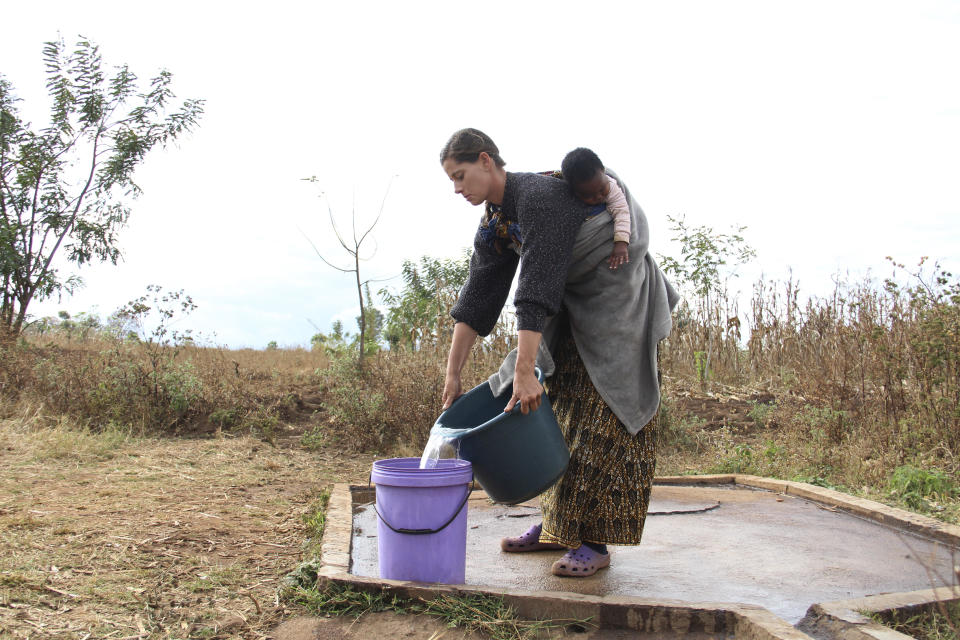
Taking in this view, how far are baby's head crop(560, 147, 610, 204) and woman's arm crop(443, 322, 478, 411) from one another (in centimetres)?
81

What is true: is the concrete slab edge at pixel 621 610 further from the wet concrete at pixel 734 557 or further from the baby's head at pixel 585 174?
the baby's head at pixel 585 174

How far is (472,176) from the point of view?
2.70m

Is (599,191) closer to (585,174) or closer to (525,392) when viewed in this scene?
(585,174)

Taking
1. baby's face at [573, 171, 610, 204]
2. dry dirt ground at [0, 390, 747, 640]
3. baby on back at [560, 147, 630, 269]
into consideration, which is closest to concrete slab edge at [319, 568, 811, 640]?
dry dirt ground at [0, 390, 747, 640]

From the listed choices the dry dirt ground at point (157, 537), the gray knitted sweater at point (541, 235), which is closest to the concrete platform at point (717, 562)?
the dry dirt ground at point (157, 537)

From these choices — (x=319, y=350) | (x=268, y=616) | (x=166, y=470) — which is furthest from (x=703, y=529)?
(x=319, y=350)

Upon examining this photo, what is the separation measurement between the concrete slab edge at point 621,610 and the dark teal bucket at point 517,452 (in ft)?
1.23

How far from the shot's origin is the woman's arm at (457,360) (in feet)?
10.0

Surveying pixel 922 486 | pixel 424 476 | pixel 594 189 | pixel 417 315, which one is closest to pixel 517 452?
pixel 424 476

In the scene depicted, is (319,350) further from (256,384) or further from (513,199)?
(513,199)

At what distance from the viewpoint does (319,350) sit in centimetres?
1175

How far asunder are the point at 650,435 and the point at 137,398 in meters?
5.25

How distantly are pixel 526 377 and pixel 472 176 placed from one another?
764mm

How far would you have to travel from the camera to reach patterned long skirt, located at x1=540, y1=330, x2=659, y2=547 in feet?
9.23
